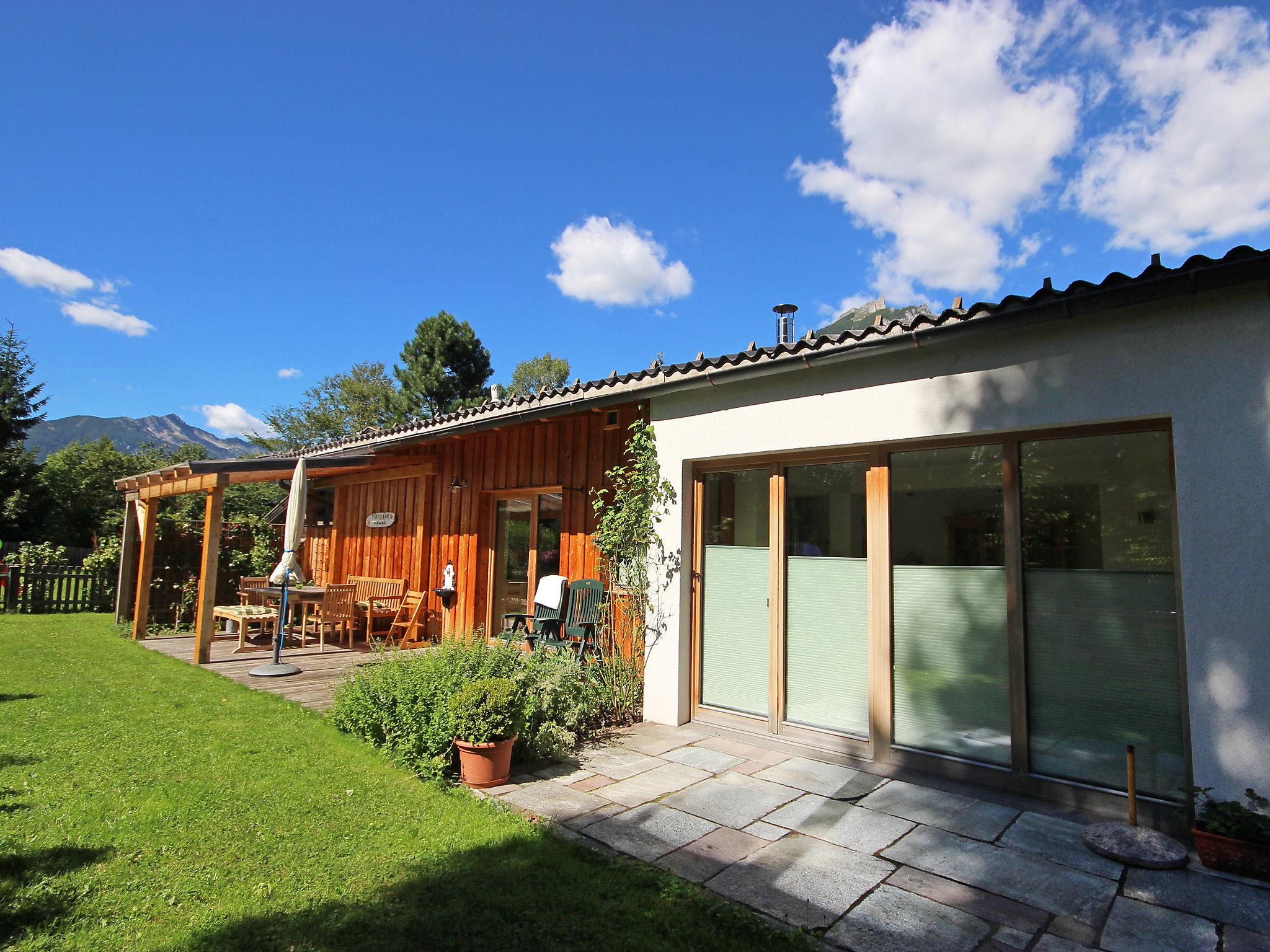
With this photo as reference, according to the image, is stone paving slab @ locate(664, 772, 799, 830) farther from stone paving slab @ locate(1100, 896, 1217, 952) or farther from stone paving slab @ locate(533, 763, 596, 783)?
stone paving slab @ locate(1100, 896, 1217, 952)

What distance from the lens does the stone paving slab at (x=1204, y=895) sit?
2617 mm

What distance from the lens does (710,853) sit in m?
3.14

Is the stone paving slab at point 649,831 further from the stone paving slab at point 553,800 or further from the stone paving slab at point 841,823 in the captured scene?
the stone paving slab at point 841,823

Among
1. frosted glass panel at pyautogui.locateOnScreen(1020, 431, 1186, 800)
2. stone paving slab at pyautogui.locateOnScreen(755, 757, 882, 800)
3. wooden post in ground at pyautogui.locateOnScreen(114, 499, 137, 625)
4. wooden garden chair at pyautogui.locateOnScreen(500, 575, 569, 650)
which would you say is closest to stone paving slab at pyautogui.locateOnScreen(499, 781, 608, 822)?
stone paving slab at pyautogui.locateOnScreen(755, 757, 882, 800)

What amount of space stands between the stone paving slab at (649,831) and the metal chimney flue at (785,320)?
4.95m

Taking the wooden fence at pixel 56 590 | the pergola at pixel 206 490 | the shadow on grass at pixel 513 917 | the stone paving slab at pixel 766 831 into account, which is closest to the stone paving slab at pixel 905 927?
the shadow on grass at pixel 513 917

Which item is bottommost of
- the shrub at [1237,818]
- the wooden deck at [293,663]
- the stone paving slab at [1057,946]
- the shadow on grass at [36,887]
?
the wooden deck at [293,663]

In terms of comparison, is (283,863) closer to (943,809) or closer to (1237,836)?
(943,809)

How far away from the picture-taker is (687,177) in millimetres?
12391

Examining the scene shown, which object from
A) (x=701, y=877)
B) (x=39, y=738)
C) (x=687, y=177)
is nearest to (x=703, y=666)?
(x=701, y=877)

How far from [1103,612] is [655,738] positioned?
10.4 feet

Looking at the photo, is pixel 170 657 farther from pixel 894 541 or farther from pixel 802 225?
pixel 802 225

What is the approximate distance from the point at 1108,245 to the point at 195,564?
17.1 meters

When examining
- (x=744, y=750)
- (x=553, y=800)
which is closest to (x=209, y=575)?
(x=553, y=800)
